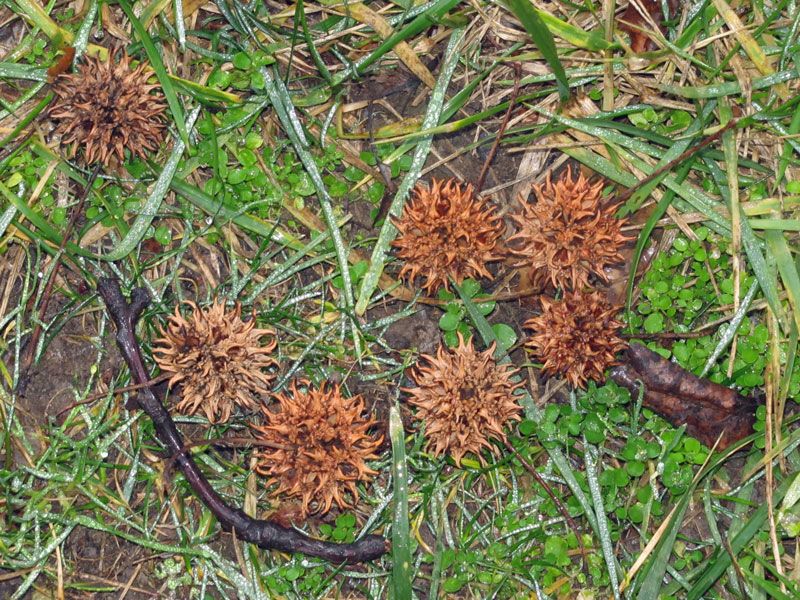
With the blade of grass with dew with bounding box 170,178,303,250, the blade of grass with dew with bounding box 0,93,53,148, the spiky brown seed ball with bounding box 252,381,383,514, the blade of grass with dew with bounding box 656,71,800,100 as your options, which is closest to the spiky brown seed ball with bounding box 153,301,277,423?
the spiky brown seed ball with bounding box 252,381,383,514

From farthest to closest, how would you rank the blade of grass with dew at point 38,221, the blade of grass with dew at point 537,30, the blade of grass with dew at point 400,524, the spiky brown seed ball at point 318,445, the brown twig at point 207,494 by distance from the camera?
1. the blade of grass with dew at point 38,221
2. the brown twig at point 207,494
3. the blade of grass with dew at point 400,524
4. the spiky brown seed ball at point 318,445
5. the blade of grass with dew at point 537,30

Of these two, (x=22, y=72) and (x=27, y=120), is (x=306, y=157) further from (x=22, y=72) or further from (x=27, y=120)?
(x=22, y=72)

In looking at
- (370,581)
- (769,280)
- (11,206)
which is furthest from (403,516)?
(11,206)

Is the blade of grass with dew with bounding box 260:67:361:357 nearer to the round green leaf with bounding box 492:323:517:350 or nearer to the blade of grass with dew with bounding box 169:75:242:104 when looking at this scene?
the blade of grass with dew with bounding box 169:75:242:104

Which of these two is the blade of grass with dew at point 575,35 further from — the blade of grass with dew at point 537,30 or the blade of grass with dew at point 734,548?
the blade of grass with dew at point 734,548

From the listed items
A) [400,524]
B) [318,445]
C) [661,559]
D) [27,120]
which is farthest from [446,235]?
[27,120]

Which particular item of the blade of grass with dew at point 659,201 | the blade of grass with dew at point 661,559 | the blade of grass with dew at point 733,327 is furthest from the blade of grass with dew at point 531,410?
the blade of grass with dew at point 733,327
